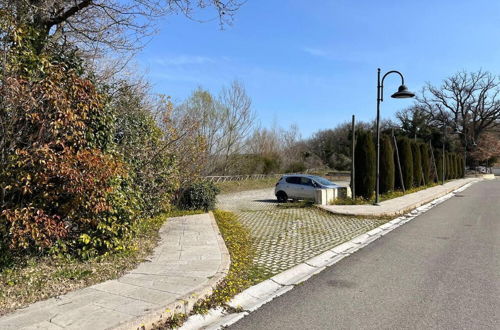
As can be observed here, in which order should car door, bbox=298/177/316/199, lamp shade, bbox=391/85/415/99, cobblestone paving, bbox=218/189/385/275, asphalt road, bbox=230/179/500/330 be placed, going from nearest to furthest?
asphalt road, bbox=230/179/500/330, cobblestone paving, bbox=218/189/385/275, lamp shade, bbox=391/85/415/99, car door, bbox=298/177/316/199

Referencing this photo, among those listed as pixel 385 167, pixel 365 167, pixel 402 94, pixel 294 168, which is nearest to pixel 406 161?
pixel 385 167

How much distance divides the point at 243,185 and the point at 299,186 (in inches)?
471

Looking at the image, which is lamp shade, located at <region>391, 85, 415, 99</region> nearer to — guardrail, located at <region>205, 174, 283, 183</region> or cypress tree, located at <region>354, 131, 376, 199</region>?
cypress tree, located at <region>354, 131, 376, 199</region>

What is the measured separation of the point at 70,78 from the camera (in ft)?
16.6

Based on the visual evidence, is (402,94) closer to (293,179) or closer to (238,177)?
(293,179)

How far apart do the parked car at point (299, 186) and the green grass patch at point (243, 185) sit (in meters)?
7.76

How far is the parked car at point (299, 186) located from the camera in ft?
56.6

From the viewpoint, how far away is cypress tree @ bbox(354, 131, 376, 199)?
17203mm

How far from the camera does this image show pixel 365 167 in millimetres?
17344

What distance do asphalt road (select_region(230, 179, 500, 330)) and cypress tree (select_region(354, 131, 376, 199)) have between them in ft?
29.9

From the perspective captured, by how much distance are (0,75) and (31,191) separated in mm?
1505

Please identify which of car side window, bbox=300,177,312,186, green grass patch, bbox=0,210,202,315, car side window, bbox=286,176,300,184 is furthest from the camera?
car side window, bbox=286,176,300,184

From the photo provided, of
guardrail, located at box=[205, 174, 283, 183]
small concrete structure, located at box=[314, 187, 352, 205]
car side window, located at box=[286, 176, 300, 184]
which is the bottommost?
small concrete structure, located at box=[314, 187, 352, 205]

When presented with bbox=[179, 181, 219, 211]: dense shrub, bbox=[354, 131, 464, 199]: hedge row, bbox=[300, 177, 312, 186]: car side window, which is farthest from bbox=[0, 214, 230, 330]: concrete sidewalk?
bbox=[354, 131, 464, 199]: hedge row
